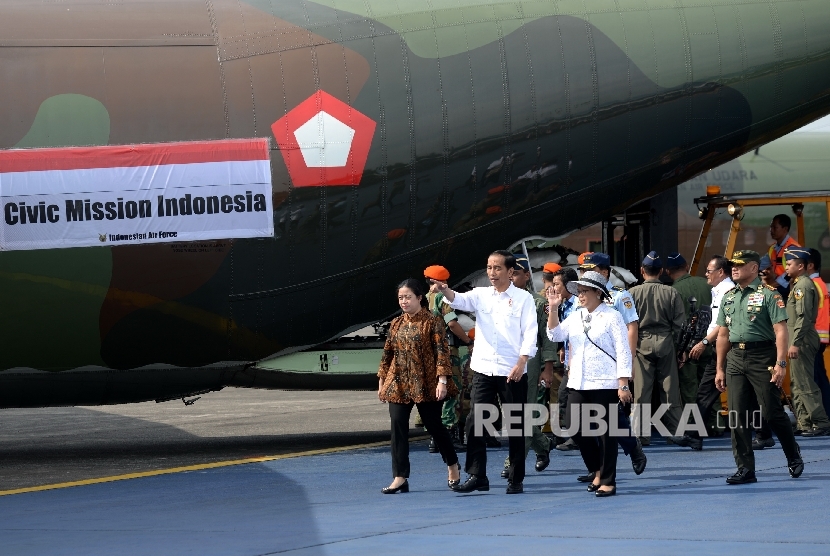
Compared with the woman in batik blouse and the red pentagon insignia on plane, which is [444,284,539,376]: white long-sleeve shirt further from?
the red pentagon insignia on plane

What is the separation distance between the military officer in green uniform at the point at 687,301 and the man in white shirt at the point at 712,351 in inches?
3.5

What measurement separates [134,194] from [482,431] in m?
4.04

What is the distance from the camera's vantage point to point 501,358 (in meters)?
9.38

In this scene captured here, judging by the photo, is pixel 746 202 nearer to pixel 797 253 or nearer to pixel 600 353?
pixel 797 253

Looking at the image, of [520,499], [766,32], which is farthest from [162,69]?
[766,32]

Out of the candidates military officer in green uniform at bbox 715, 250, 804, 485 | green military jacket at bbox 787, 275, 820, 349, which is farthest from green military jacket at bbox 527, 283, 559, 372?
green military jacket at bbox 787, 275, 820, 349

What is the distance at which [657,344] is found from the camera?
1191 cm

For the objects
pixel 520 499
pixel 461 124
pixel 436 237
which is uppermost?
pixel 461 124

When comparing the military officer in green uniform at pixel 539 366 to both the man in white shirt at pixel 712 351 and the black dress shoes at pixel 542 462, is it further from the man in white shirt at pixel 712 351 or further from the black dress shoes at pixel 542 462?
the man in white shirt at pixel 712 351

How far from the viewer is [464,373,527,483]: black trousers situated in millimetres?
Result: 9305

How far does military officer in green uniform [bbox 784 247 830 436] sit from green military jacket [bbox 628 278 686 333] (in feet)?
4.42

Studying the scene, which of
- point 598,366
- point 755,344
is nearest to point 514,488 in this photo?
point 598,366

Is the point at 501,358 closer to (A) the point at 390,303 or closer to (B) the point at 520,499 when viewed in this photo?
(B) the point at 520,499

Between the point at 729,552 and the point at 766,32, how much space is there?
23.5ft
